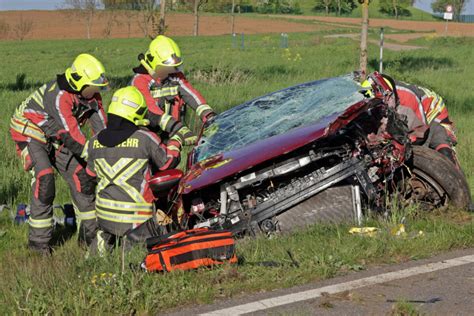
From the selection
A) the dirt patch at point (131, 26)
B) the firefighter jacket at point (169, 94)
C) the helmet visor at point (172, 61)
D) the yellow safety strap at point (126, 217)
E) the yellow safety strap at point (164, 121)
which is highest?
the helmet visor at point (172, 61)

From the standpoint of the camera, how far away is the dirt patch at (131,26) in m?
74.2

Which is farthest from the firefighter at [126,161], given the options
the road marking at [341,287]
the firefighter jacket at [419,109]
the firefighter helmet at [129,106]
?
the firefighter jacket at [419,109]

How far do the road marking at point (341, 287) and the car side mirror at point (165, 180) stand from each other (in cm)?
172

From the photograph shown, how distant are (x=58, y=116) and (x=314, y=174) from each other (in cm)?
242

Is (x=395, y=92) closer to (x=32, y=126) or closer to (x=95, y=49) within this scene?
(x=32, y=126)

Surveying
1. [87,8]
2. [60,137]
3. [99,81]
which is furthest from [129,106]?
[87,8]

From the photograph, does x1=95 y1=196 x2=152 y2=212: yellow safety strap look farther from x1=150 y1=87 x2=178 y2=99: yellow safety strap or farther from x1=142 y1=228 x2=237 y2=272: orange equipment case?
x1=150 y1=87 x2=178 y2=99: yellow safety strap

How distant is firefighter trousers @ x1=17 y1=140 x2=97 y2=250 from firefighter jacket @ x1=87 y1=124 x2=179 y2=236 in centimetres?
123

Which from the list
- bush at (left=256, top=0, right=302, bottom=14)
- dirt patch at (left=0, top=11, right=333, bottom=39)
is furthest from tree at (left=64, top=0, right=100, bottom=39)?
bush at (left=256, top=0, right=302, bottom=14)

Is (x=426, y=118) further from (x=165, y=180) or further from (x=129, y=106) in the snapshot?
(x=129, y=106)

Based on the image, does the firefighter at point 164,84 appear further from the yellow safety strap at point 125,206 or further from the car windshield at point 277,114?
the yellow safety strap at point 125,206

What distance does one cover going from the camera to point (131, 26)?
84750mm

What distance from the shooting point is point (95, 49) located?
43.8m

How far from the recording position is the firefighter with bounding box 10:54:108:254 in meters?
6.34
